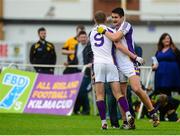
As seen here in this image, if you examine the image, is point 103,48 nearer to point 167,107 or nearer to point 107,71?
point 107,71

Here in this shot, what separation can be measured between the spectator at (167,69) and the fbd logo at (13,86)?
10.6ft

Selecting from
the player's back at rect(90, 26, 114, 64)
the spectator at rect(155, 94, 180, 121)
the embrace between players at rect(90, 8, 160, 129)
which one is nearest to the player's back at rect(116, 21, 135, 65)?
the embrace between players at rect(90, 8, 160, 129)

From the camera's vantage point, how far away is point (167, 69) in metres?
21.2

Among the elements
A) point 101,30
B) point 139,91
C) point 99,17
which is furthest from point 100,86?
point 99,17

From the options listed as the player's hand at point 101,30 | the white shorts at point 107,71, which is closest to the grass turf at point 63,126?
the white shorts at point 107,71

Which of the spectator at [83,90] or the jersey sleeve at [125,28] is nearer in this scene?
the jersey sleeve at [125,28]

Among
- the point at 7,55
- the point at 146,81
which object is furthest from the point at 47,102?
the point at 7,55

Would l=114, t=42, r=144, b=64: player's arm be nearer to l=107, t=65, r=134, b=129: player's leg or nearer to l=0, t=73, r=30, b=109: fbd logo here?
l=107, t=65, r=134, b=129: player's leg

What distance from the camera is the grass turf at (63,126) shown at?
15695mm

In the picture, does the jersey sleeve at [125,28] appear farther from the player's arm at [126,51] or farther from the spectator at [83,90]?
the spectator at [83,90]

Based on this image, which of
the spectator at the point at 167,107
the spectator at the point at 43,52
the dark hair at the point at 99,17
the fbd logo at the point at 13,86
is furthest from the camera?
the spectator at the point at 43,52

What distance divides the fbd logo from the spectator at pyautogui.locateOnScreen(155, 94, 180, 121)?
3.70 meters

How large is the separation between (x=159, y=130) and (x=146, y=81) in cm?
569

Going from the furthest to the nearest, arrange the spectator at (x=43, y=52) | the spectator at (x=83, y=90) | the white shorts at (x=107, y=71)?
the spectator at (x=43, y=52) → the spectator at (x=83, y=90) → the white shorts at (x=107, y=71)
